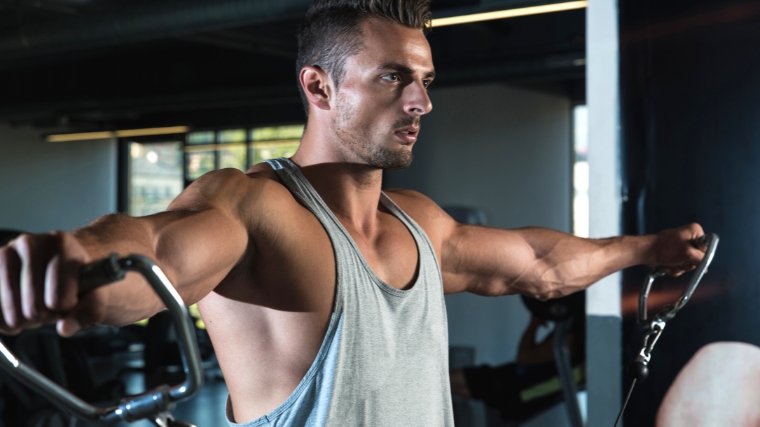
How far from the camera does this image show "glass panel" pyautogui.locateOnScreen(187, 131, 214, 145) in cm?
1027

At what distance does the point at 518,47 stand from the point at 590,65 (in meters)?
4.65

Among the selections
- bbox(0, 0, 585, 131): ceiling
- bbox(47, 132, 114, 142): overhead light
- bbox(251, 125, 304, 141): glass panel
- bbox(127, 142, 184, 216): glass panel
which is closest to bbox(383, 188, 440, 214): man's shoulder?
bbox(0, 0, 585, 131): ceiling

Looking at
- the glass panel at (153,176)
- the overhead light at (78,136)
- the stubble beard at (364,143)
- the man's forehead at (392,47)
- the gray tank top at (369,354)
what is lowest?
the gray tank top at (369,354)

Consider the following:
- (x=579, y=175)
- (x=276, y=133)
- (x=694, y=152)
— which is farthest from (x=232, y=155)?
(x=694, y=152)

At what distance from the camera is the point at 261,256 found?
3.90ft

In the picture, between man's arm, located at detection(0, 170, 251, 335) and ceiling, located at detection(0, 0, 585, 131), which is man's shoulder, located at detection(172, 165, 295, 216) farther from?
ceiling, located at detection(0, 0, 585, 131)

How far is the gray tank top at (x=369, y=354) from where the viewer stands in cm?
118

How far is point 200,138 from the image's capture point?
10.4 meters

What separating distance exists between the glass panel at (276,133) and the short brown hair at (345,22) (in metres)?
7.90

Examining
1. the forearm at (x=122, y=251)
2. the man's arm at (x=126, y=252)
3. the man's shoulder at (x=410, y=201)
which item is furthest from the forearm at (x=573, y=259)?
the forearm at (x=122, y=251)

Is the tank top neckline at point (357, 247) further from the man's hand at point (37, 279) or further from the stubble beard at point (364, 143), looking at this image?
the man's hand at point (37, 279)

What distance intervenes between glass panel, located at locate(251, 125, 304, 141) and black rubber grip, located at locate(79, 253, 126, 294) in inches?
342

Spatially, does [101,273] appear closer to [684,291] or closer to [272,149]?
[684,291]

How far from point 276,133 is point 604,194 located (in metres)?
7.73
